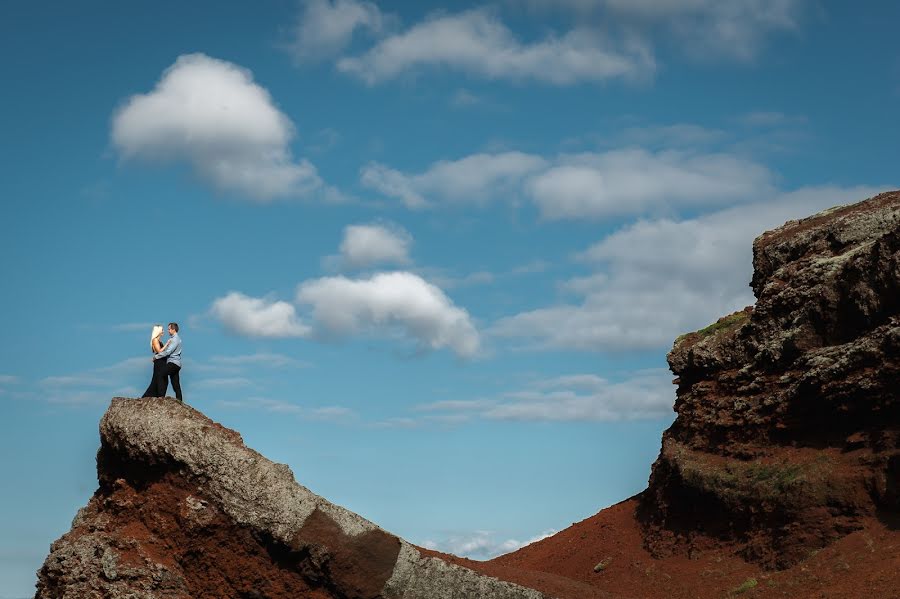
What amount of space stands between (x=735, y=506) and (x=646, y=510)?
5.46 metres

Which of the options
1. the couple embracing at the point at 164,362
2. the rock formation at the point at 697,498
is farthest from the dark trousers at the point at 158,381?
the rock formation at the point at 697,498

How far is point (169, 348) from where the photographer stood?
65.7ft

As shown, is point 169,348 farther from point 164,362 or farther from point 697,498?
point 697,498

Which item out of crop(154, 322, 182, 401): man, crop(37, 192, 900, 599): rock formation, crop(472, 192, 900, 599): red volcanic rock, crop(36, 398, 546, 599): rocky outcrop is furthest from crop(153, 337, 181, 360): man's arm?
crop(472, 192, 900, 599): red volcanic rock

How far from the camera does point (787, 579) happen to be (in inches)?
917

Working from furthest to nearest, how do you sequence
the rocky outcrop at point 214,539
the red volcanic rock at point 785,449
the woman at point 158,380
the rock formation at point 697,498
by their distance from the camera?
the red volcanic rock at point 785,449 < the woman at point 158,380 < the rock formation at point 697,498 < the rocky outcrop at point 214,539

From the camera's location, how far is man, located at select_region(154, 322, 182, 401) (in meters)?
19.9

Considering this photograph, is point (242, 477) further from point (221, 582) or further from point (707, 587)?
point (707, 587)

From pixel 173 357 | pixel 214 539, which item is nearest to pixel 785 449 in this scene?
pixel 214 539

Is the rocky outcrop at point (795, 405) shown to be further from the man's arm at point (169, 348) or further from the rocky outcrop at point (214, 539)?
the man's arm at point (169, 348)

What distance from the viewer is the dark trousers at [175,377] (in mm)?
19953

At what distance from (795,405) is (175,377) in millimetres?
18218

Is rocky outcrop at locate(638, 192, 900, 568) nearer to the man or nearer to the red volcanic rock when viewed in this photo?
the red volcanic rock

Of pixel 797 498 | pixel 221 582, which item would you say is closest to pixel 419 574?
pixel 221 582
